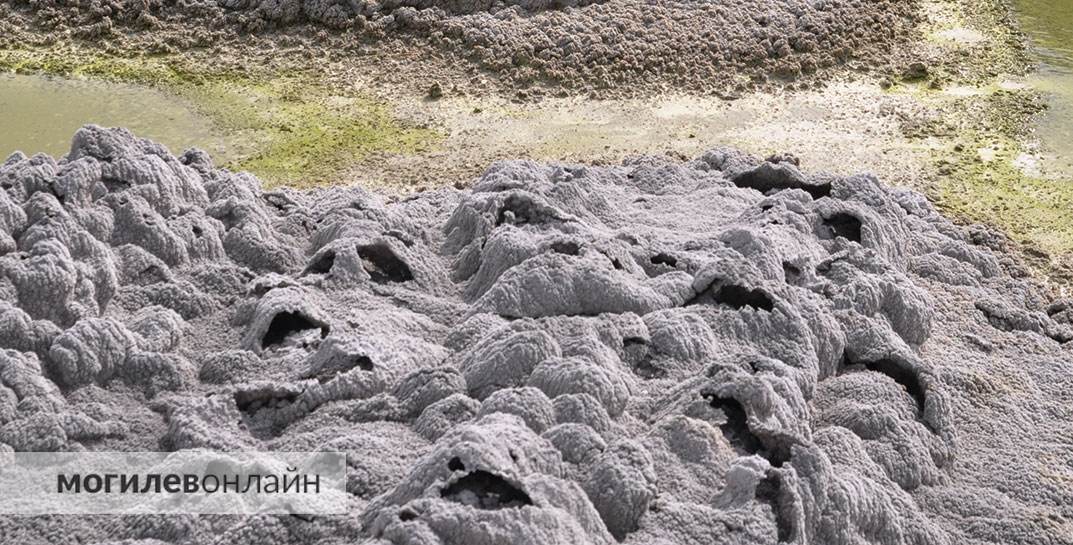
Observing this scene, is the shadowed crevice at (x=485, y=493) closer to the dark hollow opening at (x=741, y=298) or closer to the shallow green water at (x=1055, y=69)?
the dark hollow opening at (x=741, y=298)

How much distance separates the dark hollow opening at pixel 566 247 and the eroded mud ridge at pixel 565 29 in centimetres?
258

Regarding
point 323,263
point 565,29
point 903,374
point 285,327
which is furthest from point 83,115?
point 903,374

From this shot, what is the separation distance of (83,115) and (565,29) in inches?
96.0

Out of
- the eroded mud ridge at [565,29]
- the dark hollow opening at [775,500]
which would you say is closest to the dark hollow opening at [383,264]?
the dark hollow opening at [775,500]

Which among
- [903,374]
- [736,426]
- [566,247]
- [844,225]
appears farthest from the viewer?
[844,225]

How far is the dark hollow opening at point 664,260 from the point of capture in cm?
388

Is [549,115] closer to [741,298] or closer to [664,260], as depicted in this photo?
[664,260]

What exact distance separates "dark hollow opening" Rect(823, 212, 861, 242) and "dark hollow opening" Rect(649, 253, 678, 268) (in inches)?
27.0

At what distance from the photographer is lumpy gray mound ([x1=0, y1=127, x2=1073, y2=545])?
2.74 m

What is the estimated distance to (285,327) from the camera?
11.0 ft

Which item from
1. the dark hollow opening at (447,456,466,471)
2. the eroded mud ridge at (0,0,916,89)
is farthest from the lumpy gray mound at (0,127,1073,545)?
the eroded mud ridge at (0,0,916,89)

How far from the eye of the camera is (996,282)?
177 inches

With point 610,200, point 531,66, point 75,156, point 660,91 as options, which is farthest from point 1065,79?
point 75,156

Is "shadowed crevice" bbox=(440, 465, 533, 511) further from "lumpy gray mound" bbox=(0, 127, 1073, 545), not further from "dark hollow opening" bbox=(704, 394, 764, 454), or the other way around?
"dark hollow opening" bbox=(704, 394, 764, 454)
